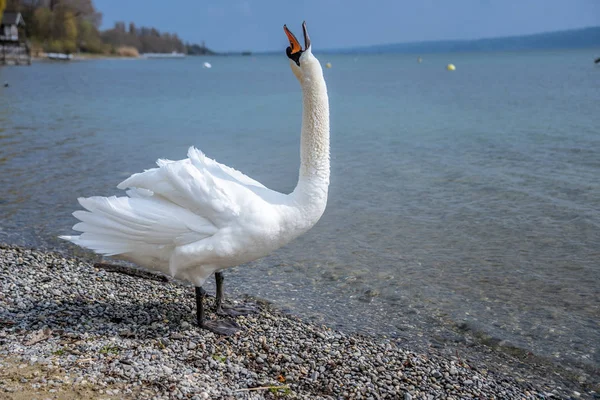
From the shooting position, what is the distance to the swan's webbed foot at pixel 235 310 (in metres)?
6.12

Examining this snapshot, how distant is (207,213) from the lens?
5262 mm

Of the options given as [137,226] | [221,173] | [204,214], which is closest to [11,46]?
[221,173]

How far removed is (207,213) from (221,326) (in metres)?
1.13

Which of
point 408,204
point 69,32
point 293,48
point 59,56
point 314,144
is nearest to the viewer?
point 293,48

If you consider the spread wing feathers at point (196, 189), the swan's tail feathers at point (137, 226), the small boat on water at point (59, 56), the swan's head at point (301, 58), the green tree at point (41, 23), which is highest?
the green tree at point (41, 23)

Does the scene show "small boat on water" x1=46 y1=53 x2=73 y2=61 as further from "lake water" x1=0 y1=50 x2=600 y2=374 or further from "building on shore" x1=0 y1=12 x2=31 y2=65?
"lake water" x1=0 y1=50 x2=600 y2=374

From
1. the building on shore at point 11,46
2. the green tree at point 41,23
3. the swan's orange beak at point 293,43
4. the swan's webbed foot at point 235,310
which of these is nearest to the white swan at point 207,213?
the swan's orange beak at point 293,43

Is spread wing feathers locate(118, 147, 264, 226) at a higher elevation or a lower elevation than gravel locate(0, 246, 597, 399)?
higher

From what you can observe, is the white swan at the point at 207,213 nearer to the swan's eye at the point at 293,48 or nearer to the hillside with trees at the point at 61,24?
the swan's eye at the point at 293,48

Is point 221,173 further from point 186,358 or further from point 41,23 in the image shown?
point 41,23

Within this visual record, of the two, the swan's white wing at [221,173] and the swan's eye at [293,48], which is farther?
the swan's white wing at [221,173]

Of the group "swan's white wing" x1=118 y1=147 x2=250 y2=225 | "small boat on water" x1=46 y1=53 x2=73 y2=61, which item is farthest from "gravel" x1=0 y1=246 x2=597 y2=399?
"small boat on water" x1=46 y1=53 x2=73 y2=61

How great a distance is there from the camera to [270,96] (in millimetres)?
38969

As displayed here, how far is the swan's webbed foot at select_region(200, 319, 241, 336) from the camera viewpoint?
5.62m
